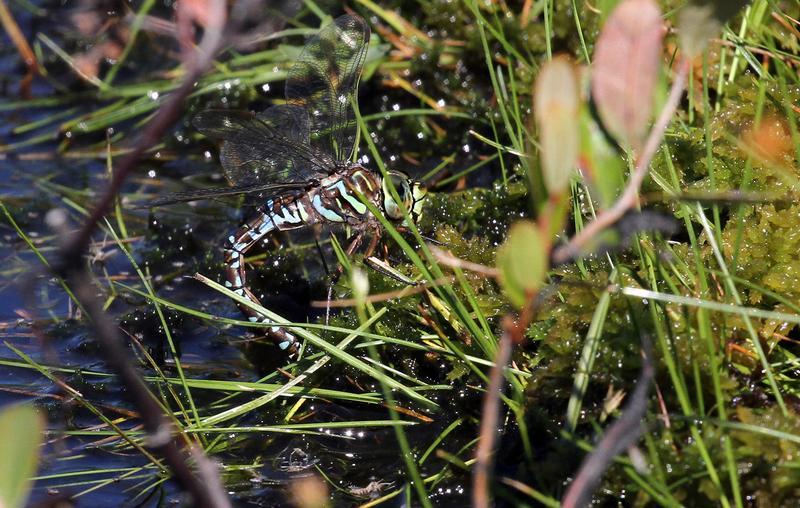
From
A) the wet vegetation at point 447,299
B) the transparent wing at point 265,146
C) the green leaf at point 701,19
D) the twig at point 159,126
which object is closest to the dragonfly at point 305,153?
the transparent wing at point 265,146

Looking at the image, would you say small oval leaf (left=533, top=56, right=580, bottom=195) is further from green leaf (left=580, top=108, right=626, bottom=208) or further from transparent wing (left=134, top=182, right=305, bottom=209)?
transparent wing (left=134, top=182, right=305, bottom=209)

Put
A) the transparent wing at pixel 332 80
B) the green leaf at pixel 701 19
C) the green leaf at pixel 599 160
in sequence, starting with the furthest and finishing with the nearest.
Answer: the transparent wing at pixel 332 80 → the green leaf at pixel 701 19 → the green leaf at pixel 599 160

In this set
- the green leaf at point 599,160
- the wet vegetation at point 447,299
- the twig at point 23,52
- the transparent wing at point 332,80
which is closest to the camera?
the green leaf at point 599,160

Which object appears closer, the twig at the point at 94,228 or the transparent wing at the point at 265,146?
the twig at the point at 94,228

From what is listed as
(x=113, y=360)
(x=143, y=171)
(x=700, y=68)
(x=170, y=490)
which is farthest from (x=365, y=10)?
(x=113, y=360)

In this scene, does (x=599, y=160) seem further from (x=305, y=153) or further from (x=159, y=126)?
(x=305, y=153)

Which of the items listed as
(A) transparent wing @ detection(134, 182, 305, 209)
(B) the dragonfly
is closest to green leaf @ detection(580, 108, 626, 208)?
(B) the dragonfly

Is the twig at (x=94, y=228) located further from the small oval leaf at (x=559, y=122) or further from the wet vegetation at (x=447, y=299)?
the small oval leaf at (x=559, y=122)
